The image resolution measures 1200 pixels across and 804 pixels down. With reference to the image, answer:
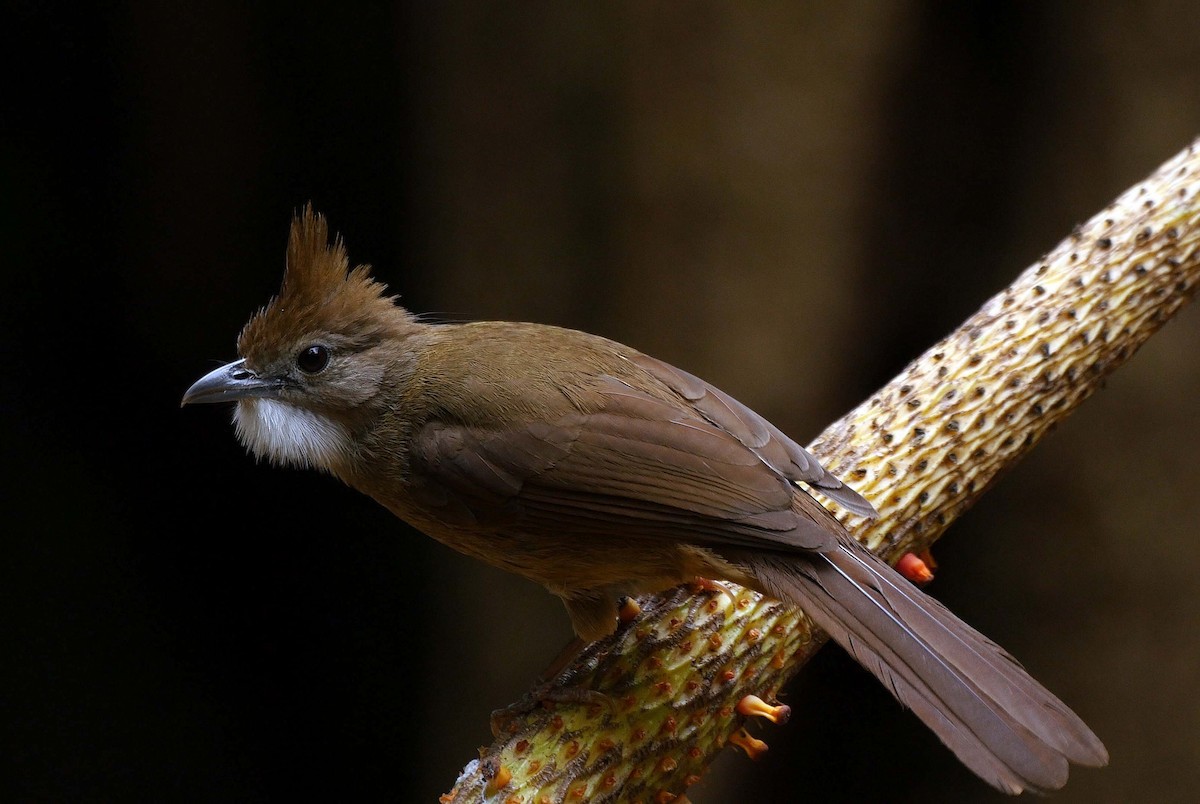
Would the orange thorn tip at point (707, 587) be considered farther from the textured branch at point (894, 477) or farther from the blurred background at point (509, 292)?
the blurred background at point (509, 292)

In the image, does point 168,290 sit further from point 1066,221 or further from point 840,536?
point 1066,221

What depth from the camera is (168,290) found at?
496 cm

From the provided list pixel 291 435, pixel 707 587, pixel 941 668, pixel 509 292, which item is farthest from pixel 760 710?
pixel 509 292

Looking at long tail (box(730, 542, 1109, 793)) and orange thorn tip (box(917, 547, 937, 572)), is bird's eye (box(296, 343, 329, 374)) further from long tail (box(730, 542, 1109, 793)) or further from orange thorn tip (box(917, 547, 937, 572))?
orange thorn tip (box(917, 547, 937, 572))

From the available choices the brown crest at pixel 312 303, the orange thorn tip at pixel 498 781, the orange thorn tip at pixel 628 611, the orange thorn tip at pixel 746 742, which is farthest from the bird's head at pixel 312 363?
the orange thorn tip at pixel 746 742

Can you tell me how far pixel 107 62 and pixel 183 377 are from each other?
1437mm

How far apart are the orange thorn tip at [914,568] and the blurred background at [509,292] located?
190 cm

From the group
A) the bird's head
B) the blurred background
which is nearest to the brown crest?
the bird's head

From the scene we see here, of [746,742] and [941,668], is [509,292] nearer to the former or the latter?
[746,742]

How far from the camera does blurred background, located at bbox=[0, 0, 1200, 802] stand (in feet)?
15.5

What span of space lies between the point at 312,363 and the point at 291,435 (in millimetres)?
218

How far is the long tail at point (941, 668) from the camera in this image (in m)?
2.24

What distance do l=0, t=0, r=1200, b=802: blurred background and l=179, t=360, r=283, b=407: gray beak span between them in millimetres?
1700

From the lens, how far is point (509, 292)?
5215mm
